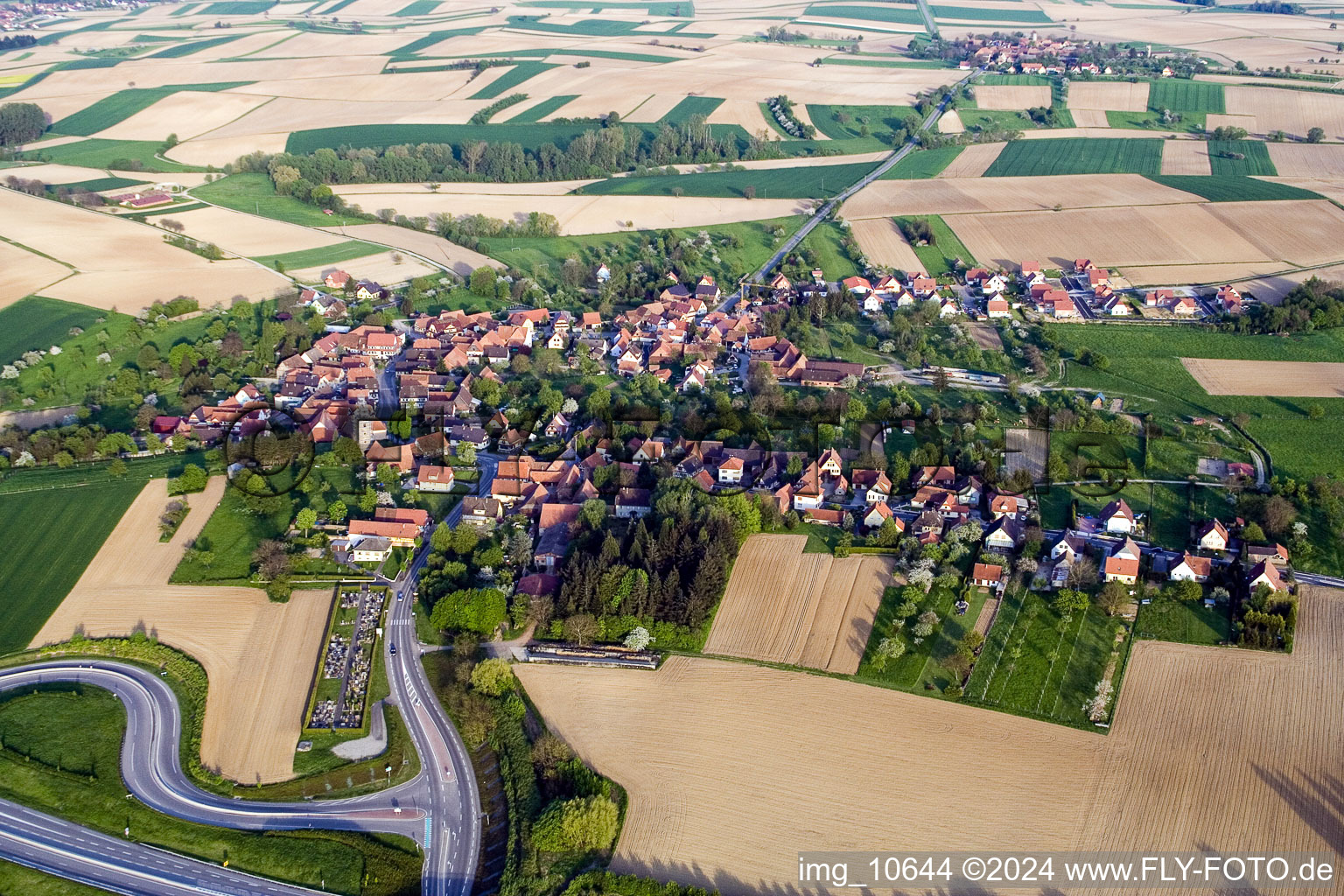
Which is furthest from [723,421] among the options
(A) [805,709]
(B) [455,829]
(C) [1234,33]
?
(C) [1234,33]

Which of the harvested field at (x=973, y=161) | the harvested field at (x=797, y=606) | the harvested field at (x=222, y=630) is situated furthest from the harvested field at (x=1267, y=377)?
the harvested field at (x=222, y=630)

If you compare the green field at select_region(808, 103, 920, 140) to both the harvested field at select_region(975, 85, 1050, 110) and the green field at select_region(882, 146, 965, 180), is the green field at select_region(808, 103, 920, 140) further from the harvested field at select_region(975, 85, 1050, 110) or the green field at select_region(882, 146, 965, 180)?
the harvested field at select_region(975, 85, 1050, 110)

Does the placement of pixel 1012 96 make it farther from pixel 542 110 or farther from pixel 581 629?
pixel 581 629

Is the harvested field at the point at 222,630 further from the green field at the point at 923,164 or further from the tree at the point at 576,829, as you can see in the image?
the green field at the point at 923,164

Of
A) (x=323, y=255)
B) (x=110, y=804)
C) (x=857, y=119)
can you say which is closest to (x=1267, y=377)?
(x=110, y=804)

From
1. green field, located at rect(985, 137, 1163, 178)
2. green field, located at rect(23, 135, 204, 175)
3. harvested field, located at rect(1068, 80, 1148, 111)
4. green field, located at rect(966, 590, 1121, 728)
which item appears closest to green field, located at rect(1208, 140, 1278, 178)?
green field, located at rect(985, 137, 1163, 178)

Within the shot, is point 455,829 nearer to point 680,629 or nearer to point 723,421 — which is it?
point 680,629
